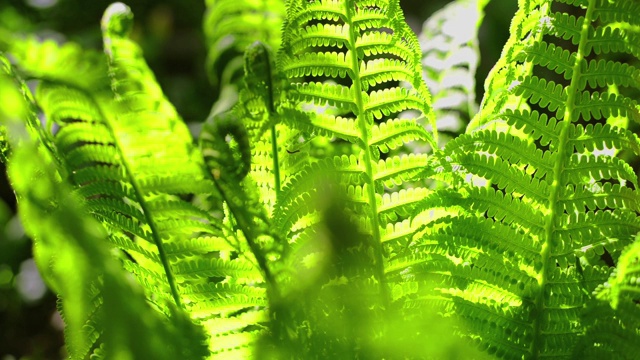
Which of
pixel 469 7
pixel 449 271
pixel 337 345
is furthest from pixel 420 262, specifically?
pixel 469 7

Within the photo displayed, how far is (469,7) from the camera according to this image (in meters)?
1.05

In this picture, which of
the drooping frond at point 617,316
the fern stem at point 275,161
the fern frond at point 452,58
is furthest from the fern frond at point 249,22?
the drooping frond at point 617,316

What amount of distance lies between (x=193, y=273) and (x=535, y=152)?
290 mm

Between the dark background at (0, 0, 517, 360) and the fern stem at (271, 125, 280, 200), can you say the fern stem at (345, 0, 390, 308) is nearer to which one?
the fern stem at (271, 125, 280, 200)

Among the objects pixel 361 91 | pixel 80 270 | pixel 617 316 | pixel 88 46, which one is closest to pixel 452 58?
pixel 361 91

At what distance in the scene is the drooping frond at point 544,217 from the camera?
0.57 metres

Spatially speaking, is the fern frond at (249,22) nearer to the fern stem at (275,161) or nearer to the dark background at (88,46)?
the dark background at (88,46)

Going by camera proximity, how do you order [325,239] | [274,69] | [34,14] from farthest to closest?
[34,14] → [274,69] → [325,239]

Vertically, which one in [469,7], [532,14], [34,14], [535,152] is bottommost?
[535,152]

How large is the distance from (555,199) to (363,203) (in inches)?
6.0

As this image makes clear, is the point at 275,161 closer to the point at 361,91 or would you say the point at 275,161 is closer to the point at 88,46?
the point at 361,91

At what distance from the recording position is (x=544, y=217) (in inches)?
22.8

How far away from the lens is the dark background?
1751 millimetres

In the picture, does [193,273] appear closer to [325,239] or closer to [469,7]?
[325,239]
